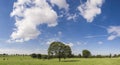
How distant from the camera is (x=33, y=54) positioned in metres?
149

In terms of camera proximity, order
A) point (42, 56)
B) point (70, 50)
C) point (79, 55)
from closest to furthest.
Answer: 1. point (70, 50)
2. point (42, 56)
3. point (79, 55)

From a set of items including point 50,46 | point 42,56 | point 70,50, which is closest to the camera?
point 50,46

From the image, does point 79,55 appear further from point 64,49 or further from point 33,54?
point 64,49

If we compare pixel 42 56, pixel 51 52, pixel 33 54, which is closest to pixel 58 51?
pixel 51 52

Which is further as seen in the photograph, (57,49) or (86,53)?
(86,53)

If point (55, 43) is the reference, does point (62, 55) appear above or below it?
below

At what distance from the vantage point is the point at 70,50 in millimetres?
96188

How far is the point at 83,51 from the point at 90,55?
7.53 meters

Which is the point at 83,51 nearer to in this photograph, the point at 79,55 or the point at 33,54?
the point at 79,55

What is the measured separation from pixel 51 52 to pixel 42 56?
5259 centimetres

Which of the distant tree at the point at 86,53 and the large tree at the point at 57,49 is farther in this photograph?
the distant tree at the point at 86,53

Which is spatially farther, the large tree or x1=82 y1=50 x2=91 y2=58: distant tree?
x1=82 y1=50 x2=91 y2=58: distant tree

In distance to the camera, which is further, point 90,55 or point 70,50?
point 90,55

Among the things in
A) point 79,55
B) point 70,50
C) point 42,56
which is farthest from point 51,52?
point 79,55
